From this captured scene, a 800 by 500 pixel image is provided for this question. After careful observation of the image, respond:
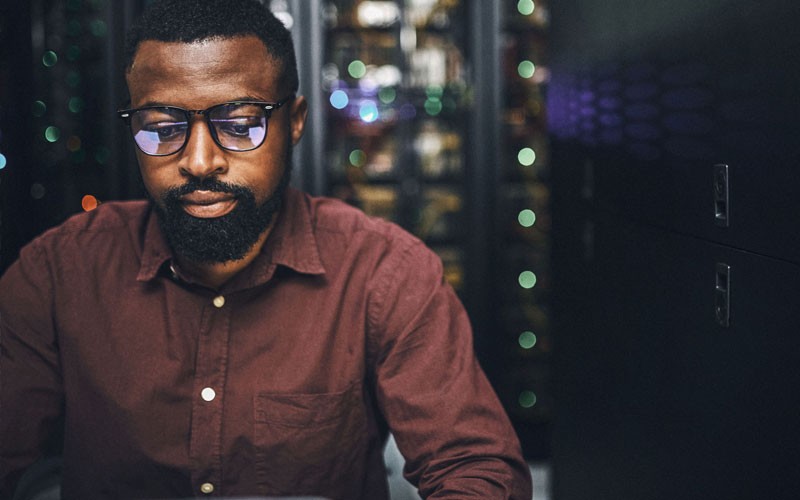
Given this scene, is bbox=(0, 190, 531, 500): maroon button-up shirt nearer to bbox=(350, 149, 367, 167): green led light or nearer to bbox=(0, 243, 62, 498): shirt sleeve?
bbox=(0, 243, 62, 498): shirt sleeve

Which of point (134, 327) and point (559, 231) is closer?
point (134, 327)

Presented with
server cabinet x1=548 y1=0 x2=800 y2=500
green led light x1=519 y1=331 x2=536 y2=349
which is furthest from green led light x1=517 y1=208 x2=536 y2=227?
server cabinet x1=548 y1=0 x2=800 y2=500

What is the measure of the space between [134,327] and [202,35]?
1.59 feet

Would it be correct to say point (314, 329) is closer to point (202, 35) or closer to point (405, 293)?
point (405, 293)

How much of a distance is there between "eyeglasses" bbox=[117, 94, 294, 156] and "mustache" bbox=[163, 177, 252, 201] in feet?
0.17

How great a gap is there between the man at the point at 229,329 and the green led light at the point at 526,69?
274 cm

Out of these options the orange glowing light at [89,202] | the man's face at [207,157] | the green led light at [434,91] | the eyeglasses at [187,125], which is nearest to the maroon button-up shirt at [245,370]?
the man's face at [207,157]

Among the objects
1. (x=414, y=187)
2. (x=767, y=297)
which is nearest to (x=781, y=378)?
(x=767, y=297)

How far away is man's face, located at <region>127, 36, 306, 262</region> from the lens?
115cm

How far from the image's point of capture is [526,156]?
154 inches

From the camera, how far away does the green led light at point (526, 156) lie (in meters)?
3.91

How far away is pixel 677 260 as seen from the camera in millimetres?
1153

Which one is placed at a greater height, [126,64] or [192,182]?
[126,64]

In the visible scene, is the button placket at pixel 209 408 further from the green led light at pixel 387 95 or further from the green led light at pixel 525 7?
the green led light at pixel 525 7
